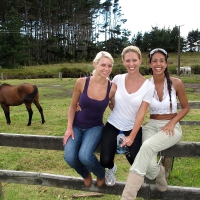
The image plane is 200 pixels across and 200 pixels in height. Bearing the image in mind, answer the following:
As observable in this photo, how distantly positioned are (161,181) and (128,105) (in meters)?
0.79

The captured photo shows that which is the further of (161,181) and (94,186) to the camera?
Result: (94,186)

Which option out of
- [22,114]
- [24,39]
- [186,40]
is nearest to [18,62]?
[24,39]

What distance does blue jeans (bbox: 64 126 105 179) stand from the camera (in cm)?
252

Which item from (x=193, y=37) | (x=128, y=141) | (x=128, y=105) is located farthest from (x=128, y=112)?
(x=193, y=37)

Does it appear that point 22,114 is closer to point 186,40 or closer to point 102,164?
point 102,164

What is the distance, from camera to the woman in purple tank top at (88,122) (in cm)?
255

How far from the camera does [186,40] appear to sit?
69.2 m

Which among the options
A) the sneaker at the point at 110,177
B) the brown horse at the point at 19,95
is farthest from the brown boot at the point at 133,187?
the brown horse at the point at 19,95

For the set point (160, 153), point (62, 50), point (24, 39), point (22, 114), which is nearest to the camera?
point (160, 153)

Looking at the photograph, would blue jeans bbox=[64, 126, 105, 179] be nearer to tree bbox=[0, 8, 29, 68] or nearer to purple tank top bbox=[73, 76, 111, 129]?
purple tank top bbox=[73, 76, 111, 129]

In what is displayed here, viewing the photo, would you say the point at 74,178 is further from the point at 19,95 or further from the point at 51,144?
the point at 19,95

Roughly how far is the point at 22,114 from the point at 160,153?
26.6ft

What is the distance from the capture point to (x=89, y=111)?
108 inches

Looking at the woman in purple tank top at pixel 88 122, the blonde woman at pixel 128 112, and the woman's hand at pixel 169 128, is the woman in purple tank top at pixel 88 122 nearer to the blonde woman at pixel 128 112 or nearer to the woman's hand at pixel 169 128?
the blonde woman at pixel 128 112
